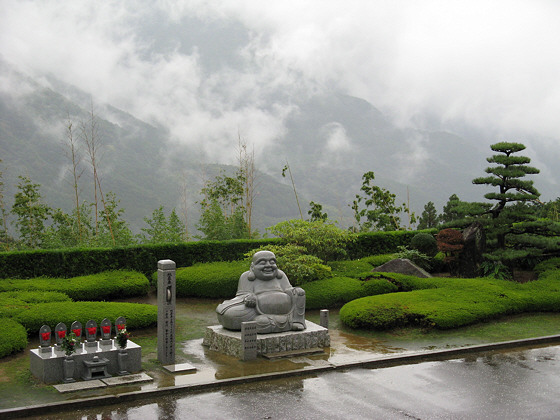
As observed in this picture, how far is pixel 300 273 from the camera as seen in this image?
661 inches

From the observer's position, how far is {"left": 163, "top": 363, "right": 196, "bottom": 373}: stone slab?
10091 mm

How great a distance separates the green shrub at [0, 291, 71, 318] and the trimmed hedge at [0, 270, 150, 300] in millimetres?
1052

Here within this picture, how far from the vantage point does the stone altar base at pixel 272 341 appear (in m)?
11.3

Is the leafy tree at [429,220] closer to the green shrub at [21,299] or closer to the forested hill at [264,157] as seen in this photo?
the forested hill at [264,157]

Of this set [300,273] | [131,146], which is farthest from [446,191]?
[300,273]

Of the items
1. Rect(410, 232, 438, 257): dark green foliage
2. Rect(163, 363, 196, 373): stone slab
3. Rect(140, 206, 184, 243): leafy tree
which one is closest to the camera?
Rect(163, 363, 196, 373): stone slab

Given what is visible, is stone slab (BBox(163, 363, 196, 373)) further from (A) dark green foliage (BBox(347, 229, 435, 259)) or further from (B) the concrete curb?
(A) dark green foliage (BBox(347, 229, 435, 259))

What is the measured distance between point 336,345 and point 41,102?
1777 inches

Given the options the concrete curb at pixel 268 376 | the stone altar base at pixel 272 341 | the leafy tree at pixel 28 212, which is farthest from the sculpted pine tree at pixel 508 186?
the leafy tree at pixel 28 212

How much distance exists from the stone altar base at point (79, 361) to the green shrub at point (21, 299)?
11.5 ft

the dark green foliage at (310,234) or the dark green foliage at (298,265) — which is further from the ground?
the dark green foliage at (310,234)

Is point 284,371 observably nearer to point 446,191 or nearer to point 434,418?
point 434,418

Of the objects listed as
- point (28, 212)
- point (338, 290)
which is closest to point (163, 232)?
point (28, 212)

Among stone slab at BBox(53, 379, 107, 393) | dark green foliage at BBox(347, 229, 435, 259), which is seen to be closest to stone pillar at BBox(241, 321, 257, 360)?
stone slab at BBox(53, 379, 107, 393)
